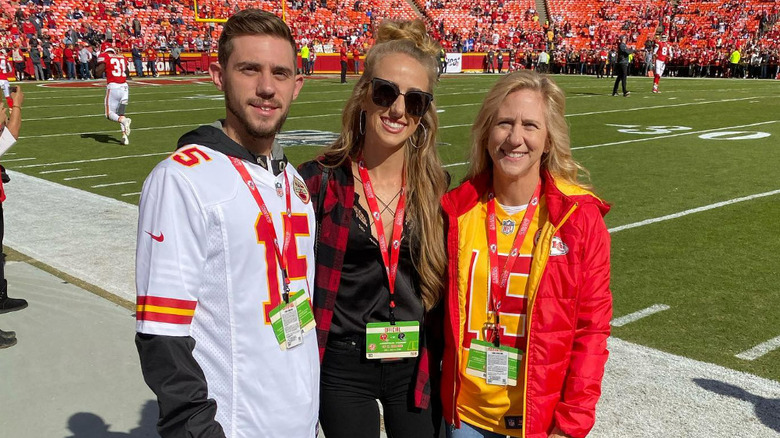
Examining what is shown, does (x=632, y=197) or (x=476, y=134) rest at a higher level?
(x=476, y=134)

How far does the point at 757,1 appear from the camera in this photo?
41.0 meters

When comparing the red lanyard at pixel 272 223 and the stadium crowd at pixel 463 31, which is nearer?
the red lanyard at pixel 272 223

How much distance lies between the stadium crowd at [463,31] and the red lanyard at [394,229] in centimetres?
2644

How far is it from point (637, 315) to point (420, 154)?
115 inches

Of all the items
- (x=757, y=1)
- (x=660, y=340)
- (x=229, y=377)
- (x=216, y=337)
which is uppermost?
(x=757, y=1)

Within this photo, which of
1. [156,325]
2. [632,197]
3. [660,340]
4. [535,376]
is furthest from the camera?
[632,197]

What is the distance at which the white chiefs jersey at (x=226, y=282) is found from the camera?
1671 millimetres

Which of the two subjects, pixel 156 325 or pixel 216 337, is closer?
pixel 156 325

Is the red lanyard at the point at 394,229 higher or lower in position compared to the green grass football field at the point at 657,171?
higher

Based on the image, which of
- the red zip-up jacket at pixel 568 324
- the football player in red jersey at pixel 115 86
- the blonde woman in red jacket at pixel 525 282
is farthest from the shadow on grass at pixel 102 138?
the red zip-up jacket at pixel 568 324

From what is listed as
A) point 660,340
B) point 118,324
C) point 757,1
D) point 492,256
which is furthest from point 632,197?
point 757,1

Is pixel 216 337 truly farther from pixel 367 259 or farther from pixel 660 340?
pixel 660 340

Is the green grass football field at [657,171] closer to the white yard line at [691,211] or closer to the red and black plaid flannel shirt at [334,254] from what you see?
the white yard line at [691,211]

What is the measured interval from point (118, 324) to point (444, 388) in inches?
Answer: 121
